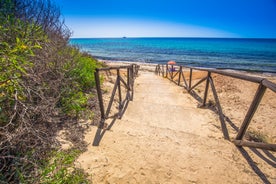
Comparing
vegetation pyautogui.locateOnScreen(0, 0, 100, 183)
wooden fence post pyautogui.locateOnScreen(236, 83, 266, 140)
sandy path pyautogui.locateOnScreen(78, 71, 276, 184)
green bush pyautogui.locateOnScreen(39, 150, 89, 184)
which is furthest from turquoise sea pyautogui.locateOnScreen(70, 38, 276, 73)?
wooden fence post pyautogui.locateOnScreen(236, 83, 266, 140)

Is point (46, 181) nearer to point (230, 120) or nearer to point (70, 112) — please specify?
point (70, 112)

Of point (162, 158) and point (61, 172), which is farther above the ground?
point (61, 172)

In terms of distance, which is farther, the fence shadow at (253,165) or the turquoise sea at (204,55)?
the turquoise sea at (204,55)

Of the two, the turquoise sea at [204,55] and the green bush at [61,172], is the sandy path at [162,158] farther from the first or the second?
the turquoise sea at [204,55]

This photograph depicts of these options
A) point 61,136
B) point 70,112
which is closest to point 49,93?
point 70,112

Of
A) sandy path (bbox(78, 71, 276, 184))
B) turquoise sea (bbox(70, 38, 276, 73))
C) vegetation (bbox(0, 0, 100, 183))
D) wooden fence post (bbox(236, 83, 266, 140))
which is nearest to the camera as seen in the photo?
vegetation (bbox(0, 0, 100, 183))

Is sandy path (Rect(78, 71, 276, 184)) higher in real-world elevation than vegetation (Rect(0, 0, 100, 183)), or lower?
lower

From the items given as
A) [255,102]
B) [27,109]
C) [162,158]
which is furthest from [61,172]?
[255,102]

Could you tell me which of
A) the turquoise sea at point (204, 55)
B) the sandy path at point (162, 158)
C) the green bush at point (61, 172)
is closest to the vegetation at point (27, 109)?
the green bush at point (61, 172)

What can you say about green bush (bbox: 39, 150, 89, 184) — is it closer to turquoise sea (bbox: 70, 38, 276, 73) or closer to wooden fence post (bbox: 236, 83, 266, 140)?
wooden fence post (bbox: 236, 83, 266, 140)

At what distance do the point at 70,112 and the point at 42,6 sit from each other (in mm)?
3503

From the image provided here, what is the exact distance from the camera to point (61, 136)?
2.06 metres

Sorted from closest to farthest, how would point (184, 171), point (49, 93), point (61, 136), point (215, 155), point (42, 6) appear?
point (184, 171) < point (215, 155) < point (61, 136) < point (49, 93) < point (42, 6)

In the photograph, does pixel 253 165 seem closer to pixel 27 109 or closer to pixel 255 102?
pixel 255 102
